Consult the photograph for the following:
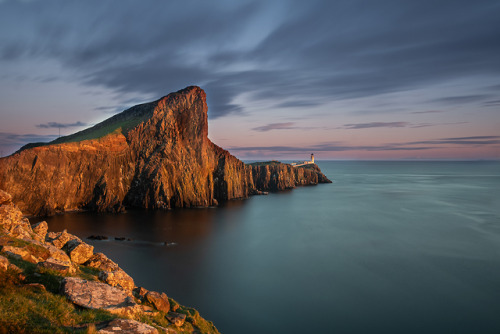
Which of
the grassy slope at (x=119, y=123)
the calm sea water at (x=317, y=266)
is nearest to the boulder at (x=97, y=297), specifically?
the calm sea water at (x=317, y=266)

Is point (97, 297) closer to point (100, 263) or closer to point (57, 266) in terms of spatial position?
point (57, 266)

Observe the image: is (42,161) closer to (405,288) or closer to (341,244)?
(341,244)

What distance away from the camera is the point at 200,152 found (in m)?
99.3

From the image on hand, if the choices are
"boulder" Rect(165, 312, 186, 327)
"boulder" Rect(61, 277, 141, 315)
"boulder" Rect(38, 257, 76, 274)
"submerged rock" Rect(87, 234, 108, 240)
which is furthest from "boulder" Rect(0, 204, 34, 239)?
"submerged rock" Rect(87, 234, 108, 240)

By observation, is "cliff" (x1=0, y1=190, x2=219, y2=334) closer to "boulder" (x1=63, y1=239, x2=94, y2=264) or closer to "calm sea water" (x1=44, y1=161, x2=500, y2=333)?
"boulder" (x1=63, y1=239, x2=94, y2=264)

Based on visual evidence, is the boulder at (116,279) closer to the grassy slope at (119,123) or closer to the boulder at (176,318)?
the boulder at (176,318)

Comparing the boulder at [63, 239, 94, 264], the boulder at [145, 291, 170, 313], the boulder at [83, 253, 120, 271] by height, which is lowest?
the boulder at [145, 291, 170, 313]

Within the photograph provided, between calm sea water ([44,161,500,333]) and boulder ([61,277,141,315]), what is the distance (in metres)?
16.2

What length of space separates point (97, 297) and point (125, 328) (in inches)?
138

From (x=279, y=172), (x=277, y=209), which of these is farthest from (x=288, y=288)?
(x=279, y=172)

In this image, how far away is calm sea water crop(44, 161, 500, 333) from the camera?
27.9 meters

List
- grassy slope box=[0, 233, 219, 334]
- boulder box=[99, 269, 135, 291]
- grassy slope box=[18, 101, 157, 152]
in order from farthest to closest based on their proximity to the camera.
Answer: grassy slope box=[18, 101, 157, 152] < boulder box=[99, 269, 135, 291] < grassy slope box=[0, 233, 219, 334]

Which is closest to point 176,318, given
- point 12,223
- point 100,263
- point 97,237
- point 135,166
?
point 100,263

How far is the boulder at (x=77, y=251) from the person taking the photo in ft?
61.6
